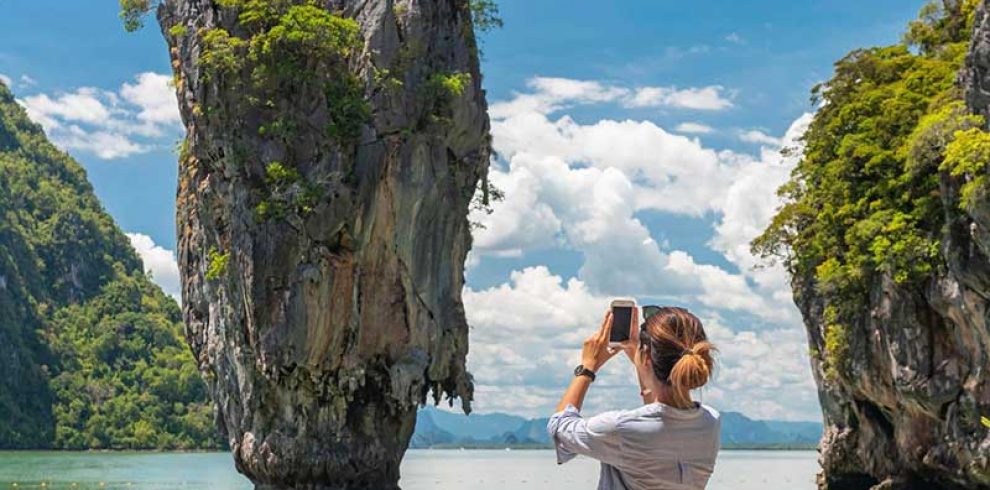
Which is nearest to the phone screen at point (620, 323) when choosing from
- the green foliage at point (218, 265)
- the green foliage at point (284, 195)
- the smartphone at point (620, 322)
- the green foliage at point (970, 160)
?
the smartphone at point (620, 322)

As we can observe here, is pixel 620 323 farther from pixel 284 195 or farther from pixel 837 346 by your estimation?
pixel 837 346

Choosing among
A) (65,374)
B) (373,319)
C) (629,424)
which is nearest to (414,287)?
(373,319)

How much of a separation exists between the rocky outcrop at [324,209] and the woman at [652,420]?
2429cm

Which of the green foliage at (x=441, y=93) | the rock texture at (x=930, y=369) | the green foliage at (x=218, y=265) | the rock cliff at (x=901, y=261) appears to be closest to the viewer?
the rock texture at (x=930, y=369)

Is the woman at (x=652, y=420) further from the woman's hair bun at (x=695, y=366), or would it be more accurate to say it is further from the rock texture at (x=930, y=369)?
the rock texture at (x=930, y=369)

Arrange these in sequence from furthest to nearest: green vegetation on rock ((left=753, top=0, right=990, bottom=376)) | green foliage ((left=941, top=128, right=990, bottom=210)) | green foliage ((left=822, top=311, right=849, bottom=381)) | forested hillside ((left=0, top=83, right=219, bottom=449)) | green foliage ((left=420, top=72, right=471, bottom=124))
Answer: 1. forested hillside ((left=0, top=83, right=219, bottom=449))
2. green foliage ((left=822, top=311, right=849, bottom=381))
3. green foliage ((left=420, top=72, right=471, bottom=124))
4. green vegetation on rock ((left=753, top=0, right=990, bottom=376))
5. green foliage ((left=941, top=128, right=990, bottom=210))

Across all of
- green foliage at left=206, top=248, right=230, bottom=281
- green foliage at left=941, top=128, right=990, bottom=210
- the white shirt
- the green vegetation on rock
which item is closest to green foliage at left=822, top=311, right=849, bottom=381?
the green vegetation on rock

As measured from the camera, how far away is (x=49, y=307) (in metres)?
114

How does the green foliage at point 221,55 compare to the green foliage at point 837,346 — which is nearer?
the green foliage at point 221,55

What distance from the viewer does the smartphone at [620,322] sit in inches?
129

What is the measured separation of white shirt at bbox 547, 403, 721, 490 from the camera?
A: 3.22 meters

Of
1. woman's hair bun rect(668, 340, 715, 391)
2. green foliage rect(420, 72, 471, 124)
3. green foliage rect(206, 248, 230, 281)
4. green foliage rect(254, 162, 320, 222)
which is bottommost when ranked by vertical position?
woman's hair bun rect(668, 340, 715, 391)

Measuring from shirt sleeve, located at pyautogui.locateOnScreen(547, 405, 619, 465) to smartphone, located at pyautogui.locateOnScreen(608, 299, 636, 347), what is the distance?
0.67 ft

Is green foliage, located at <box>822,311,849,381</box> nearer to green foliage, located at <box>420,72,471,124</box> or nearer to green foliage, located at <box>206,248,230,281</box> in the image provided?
green foliage, located at <box>420,72,471,124</box>
